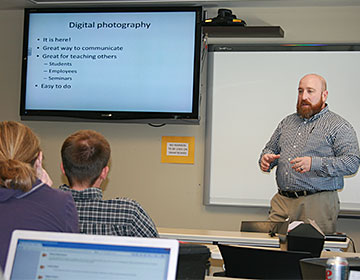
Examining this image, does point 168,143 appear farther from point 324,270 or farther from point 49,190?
point 324,270

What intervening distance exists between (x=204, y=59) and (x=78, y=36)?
3.83 feet

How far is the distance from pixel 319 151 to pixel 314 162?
255mm

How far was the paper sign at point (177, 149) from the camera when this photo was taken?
5156mm

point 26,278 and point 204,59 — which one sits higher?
point 204,59

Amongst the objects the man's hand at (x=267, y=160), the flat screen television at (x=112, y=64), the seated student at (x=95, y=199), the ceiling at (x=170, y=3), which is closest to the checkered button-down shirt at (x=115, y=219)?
the seated student at (x=95, y=199)

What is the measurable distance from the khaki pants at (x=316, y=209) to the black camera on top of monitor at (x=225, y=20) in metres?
1.57

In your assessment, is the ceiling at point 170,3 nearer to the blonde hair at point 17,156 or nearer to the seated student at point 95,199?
the seated student at point 95,199

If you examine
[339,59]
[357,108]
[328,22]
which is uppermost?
[328,22]

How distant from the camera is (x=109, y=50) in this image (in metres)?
5.14

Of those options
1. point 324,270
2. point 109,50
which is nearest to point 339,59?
point 109,50

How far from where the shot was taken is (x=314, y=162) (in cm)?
401

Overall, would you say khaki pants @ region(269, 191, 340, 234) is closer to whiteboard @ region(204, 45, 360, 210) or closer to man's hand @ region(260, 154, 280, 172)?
man's hand @ region(260, 154, 280, 172)

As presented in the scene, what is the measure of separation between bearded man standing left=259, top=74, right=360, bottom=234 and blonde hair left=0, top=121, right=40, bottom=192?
234 cm

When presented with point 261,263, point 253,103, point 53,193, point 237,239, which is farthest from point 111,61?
point 53,193
